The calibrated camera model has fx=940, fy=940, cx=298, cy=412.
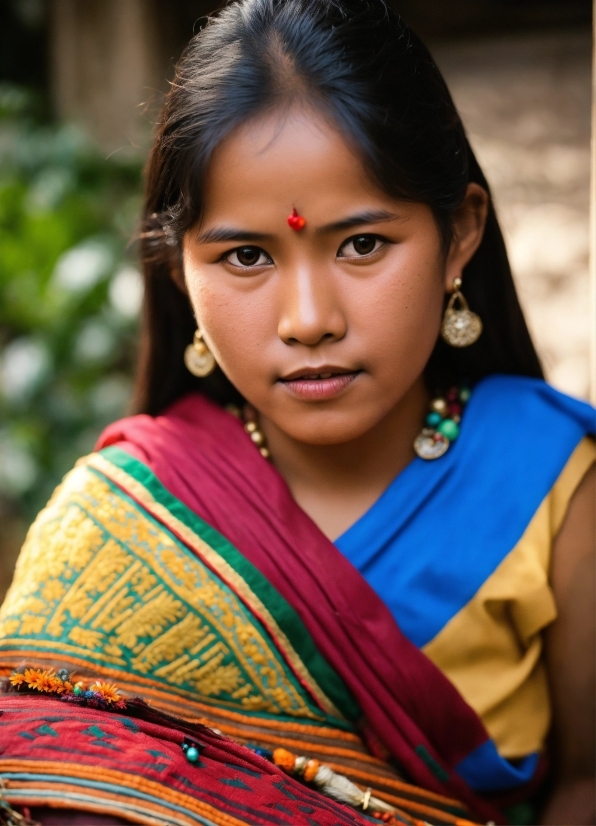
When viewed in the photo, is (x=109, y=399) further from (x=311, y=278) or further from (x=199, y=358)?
(x=311, y=278)

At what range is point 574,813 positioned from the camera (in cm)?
174

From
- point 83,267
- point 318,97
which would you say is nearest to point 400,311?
point 318,97

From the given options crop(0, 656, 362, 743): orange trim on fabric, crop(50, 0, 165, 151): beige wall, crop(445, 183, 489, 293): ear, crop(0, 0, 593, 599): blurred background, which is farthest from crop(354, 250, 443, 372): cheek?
crop(50, 0, 165, 151): beige wall

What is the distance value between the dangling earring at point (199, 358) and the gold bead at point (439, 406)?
0.44 meters

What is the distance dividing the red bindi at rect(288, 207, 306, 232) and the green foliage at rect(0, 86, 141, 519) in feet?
6.40

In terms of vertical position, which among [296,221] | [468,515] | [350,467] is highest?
[296,221]

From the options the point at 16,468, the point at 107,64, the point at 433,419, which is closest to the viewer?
the point at 433,419

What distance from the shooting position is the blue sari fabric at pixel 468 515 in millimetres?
1676

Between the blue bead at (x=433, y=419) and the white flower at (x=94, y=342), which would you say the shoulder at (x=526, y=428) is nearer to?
the blue bead at (x=433, y=419)

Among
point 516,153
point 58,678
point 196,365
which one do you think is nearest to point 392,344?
point 196,365

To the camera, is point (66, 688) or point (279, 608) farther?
point (279, 608)

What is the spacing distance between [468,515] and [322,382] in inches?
16.3

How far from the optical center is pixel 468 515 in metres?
1.72

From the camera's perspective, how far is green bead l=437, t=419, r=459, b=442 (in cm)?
181
